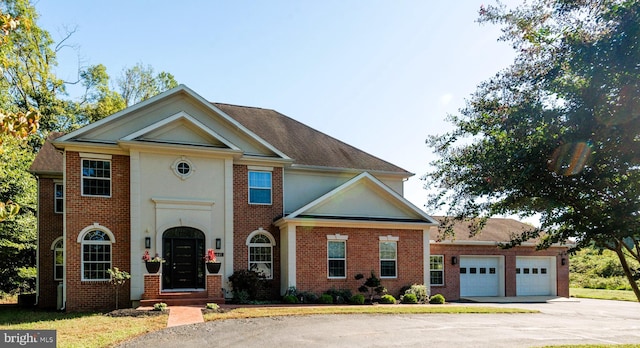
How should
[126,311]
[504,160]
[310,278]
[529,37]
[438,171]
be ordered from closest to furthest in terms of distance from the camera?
[504,160]
[529,37]
[438,171]
[126,311]
[310,278]

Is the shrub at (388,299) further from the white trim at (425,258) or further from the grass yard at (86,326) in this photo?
the grass yard at (86,326)

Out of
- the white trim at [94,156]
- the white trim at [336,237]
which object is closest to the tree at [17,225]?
the white trim at [94,156]

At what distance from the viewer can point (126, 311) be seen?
14.9 meters

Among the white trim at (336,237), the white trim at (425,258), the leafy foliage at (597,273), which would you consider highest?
the white trim at (336,237)

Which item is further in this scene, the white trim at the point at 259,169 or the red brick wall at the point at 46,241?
the white trim at the point at 259,169

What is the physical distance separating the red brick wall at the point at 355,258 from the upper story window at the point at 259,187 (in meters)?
2.00

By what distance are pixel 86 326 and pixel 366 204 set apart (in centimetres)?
1201

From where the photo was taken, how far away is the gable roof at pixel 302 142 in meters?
22.3

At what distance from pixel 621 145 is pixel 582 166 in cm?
61

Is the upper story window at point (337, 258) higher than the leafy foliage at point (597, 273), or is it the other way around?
the upper story window at point (337, 258)

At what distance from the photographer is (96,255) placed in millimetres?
17500

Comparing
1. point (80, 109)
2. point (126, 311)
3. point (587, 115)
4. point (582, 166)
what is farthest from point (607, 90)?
point (80, 109)

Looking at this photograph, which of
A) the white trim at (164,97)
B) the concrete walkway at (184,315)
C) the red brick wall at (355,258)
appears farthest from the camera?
the red brick wall at (355,258)

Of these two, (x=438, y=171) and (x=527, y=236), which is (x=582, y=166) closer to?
(x=527, y=236)
